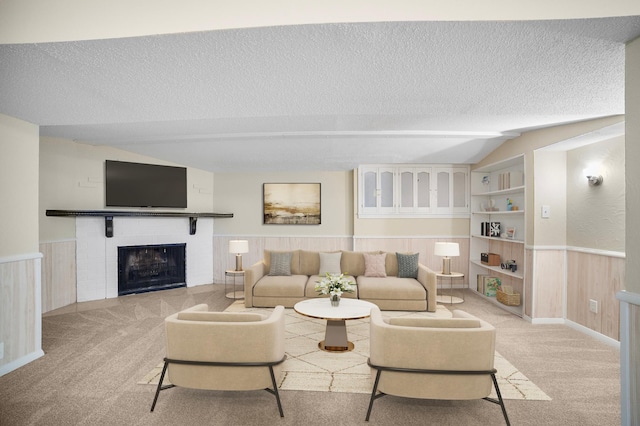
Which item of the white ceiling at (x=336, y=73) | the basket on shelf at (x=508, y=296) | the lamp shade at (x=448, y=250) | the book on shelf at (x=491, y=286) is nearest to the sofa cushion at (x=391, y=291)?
the lamp shade at (x=448, y=250)

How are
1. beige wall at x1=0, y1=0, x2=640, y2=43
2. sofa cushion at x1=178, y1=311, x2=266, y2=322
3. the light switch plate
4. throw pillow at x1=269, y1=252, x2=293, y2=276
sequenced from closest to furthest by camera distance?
beige wall at x1=0, y1=0, x2=640, y2=43
sofa cushion at x1=178, y1=311, x2=266, y2=322
the light switch plate
throw pillow at x1=269, y1=252, x2=293, y2=276

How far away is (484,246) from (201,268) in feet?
19.8

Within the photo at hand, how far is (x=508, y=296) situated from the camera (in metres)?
5.06

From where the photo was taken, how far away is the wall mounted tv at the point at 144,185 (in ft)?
19.9

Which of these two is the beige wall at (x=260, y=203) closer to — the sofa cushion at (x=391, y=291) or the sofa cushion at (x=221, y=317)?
the sofa cushion at (x=391, y=291)

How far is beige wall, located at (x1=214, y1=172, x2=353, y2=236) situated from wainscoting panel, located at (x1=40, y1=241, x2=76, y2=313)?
2705 mm

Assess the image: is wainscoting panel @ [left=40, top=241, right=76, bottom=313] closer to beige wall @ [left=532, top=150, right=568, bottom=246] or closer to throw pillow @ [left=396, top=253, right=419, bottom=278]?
throw pillow @ [left=396, top=253, right=419, bottom=278]

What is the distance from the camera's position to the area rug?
2.87 meters

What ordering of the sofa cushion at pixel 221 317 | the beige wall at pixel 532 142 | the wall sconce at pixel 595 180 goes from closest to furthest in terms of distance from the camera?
the sofa cushion at pixel 221 317, the beige wall at pixel 532 142, the wall sconce at pixel 595 180

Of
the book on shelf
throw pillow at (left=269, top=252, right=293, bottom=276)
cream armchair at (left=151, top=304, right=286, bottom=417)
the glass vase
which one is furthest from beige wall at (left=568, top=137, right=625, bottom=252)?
throw pillow at (left=269, top=252, right=293, bottom=276)

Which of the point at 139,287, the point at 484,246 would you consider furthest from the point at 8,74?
the point at 484,246

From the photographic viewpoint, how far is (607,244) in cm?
400

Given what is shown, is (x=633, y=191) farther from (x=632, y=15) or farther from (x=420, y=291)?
(x=420, y=291)

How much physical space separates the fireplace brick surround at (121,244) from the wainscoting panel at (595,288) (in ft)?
21.7
